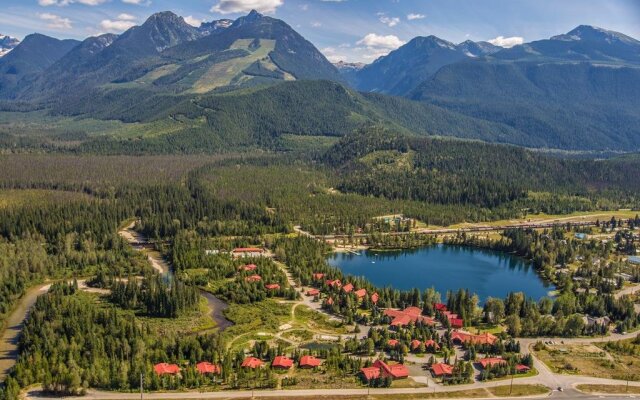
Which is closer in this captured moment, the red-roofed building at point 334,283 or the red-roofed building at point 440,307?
the red-roofed building at point 440,307

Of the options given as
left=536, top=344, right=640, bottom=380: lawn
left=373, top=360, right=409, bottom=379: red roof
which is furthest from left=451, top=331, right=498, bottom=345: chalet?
left=373, top=360, right=409, bottom=379: red roof

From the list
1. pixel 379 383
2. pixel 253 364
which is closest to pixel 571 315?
pixel 379 383

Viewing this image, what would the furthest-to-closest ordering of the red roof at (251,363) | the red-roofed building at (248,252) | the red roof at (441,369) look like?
the red-roofed building at (248,252) → the red roof at (251,363) → the red roof at (441,369)

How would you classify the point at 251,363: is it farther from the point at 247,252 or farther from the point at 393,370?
the point at 247,252

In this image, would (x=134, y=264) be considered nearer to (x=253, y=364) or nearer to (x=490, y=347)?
(x=253, y=364)

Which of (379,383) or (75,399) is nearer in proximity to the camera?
(75,399)

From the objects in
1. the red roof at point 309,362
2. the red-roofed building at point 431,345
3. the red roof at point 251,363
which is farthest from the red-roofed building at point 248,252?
the red roof at point 309,362

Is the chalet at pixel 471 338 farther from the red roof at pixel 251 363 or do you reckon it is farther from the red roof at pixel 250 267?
the red roof at pixel 250 267
